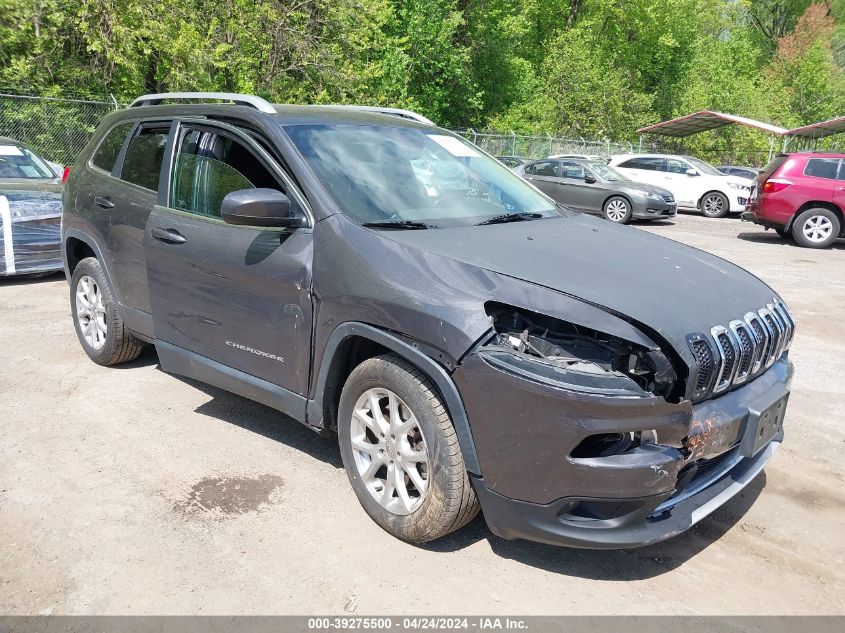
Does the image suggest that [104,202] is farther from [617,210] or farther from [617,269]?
[617,210]

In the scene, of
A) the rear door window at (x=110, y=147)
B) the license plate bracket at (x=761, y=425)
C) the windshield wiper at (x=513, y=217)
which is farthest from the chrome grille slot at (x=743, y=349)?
the rear door window at (x=110, y=147)

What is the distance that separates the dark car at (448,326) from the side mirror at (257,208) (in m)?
0.01

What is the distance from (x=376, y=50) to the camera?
22375 mm

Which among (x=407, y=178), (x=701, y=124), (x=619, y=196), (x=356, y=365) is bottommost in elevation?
(x=619, y=196)

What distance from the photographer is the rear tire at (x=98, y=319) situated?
16.2ft

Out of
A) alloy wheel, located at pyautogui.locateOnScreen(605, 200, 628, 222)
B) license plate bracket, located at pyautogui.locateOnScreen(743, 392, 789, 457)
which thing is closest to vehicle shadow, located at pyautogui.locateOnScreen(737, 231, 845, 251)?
alloy wheel, located at pyautogui.locateOnScreen(605, 200, 628, 222)

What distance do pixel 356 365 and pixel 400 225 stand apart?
2.24 feet

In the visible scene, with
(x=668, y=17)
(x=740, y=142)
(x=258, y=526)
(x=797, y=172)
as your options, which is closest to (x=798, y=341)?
(x=258, y=526)

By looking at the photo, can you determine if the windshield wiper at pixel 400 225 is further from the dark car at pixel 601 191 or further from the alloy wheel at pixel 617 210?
the alloy wheel at pixel 617 210

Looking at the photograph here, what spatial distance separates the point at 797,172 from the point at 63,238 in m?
13.0

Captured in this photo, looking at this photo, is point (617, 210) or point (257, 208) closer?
point (257, 208)

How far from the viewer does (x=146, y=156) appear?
15.0 feet

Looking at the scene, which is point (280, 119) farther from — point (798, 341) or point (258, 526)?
point (798, 341)

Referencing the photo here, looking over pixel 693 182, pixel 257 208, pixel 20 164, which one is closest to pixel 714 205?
pixel 693 182
